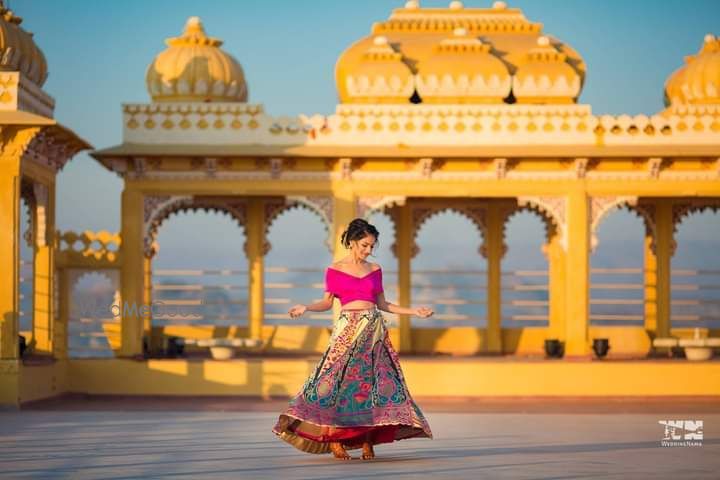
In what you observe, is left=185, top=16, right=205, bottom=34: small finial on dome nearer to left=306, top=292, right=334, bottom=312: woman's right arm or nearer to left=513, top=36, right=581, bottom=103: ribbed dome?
left=513, top=36, right=581, bottom=103: ribbed dome

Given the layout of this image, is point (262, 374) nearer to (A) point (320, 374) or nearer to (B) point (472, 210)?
(B) point (472, 210)

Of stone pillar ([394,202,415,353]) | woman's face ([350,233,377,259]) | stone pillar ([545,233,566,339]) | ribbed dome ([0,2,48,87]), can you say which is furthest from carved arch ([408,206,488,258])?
woman's face ([350,233,377,259])

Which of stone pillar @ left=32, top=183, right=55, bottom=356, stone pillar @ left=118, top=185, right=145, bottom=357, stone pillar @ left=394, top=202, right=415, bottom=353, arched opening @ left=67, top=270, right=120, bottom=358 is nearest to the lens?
stone pillar @ left=32, top=183, right=55, bottom=356

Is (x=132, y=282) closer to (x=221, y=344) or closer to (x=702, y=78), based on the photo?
(x=221, y=344)

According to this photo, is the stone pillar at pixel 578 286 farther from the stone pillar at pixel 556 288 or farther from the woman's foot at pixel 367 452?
the woman's foot at pixel 367 452

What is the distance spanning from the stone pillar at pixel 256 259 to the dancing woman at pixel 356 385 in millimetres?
12445

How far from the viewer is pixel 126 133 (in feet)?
65.7

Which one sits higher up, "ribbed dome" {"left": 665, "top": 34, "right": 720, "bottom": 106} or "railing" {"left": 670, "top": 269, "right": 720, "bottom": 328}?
"ribbed dome" {"left": 665, "top": 34, "right": 720, "bottom": 106}

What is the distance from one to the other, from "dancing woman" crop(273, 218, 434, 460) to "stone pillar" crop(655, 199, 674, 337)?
1322 centimetres

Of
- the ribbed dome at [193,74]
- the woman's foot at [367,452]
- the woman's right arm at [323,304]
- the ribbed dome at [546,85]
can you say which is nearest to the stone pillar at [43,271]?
the ribbed dome at [193,74]

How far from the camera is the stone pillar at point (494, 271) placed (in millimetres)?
22984

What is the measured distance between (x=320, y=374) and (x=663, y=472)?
2.40 metres

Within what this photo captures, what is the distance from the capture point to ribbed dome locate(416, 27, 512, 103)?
20.6 m

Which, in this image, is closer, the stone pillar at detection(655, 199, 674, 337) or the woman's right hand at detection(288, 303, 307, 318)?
the woman's right hand at detection(288, 303, 307, 318)
